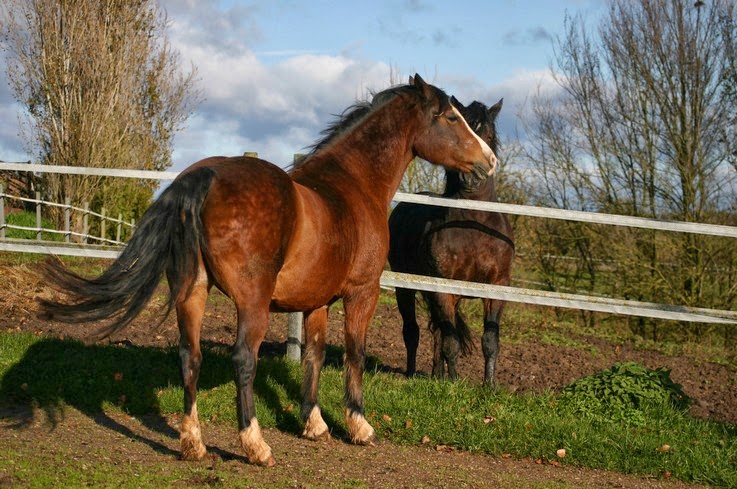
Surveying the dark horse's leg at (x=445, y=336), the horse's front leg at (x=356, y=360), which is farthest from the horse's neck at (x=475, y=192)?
the horse's front leg at (x=356, y=360)

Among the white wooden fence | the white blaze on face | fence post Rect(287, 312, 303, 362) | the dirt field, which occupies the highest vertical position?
the white blaze on face

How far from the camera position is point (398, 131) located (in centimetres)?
573

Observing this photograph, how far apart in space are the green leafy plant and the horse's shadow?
6.31 ft

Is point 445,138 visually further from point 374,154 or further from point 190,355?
point 190,355

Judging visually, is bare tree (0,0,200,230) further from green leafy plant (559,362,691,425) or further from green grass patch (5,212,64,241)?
green leafy plant (559,362,691,425)

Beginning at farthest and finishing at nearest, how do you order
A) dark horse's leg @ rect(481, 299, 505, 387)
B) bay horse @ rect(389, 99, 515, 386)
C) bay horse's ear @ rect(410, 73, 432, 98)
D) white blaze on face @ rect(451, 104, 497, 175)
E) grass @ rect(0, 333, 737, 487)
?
1. bay horse @ rect(389, 99, 515, 386)
2. dark horse's leg @ rect(481, 299, 505, 387)
3. white blaze on face @ rect(451, 104, 497, 175)
4. bay horse's ear @ rect(410, 73, 432, 98)
5. grass @ rect(0, 333, 737, 487)

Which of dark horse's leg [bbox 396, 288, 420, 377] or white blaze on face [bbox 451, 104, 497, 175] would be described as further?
dark horse's leg [bbox 396, 288, 420, 377]

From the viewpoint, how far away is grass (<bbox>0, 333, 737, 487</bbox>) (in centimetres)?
530

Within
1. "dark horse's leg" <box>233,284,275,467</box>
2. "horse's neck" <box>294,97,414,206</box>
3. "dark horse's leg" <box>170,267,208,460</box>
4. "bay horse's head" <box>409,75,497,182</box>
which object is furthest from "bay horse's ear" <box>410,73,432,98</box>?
"dark horse's leg" <box>170,267,208,460</box>

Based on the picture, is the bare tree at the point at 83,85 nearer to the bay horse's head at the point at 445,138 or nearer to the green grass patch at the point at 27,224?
the green grass patch at the point at 27,224

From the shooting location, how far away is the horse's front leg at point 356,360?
536 cm

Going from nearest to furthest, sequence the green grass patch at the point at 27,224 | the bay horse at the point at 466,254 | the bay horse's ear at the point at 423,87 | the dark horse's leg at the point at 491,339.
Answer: the bay horse's ear at the point at 423,87
the dark horse's leg at the point at 491,339
the bay horse at the point at 466,254
the green grass patch at the point at 27,224

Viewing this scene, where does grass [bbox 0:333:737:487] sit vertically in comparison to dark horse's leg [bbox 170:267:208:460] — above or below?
below

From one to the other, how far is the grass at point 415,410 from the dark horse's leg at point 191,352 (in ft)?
3.78
